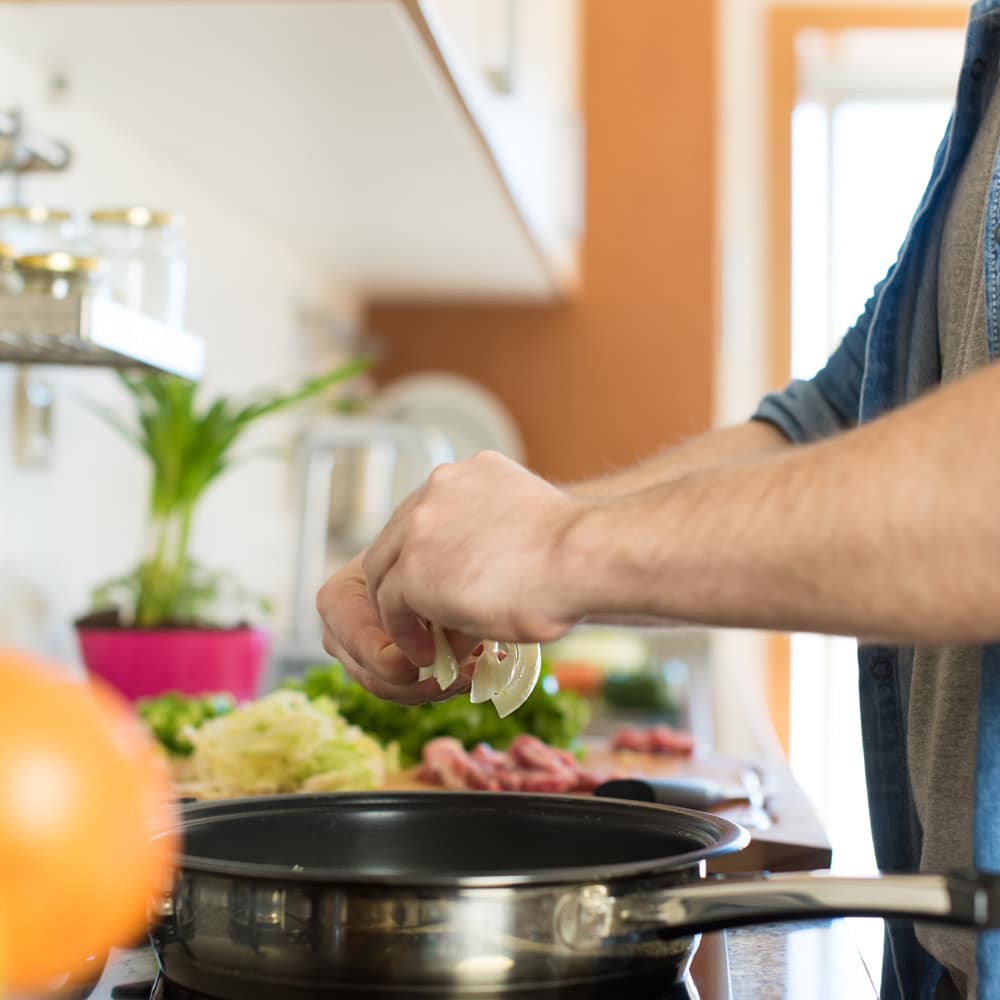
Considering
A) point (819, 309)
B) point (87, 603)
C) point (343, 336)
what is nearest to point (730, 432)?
point (87, 603)

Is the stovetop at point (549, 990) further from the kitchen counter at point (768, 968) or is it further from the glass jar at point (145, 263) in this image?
the glass jar at point (145, 263)

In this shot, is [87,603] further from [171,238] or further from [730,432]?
[730,432]

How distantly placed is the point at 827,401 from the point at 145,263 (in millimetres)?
639

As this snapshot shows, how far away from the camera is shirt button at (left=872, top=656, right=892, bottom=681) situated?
34.3 inches

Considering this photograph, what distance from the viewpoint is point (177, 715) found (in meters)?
1.22

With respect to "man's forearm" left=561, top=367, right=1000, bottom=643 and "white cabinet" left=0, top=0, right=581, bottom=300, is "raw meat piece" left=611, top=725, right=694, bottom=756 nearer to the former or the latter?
"white cabinet" left=0, top=0, right=581, bottom=300

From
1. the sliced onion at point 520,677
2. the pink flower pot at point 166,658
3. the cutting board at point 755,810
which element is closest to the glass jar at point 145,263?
the pink flower pot at point 166,658

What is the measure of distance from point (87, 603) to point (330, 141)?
61 cm

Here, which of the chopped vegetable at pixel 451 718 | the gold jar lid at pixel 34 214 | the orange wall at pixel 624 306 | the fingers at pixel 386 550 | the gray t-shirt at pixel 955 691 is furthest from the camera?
the orange wall at pixel 624 306

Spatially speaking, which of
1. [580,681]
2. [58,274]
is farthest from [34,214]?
[580,681]

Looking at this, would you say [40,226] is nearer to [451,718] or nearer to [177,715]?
[177,715]

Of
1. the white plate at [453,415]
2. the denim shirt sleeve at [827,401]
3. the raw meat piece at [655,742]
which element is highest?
the white plate at [453,415]

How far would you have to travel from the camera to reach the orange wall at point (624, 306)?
9.93 feet

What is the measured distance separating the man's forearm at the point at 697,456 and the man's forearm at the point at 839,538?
1.12 feet
